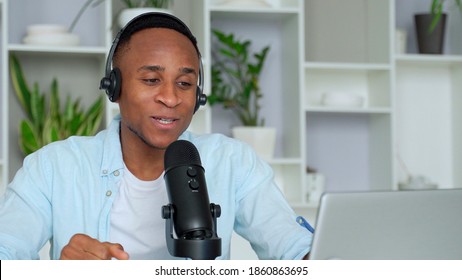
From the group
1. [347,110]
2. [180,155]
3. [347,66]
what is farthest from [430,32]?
[180,155]

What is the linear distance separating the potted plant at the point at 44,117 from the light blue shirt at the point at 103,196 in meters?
1.52

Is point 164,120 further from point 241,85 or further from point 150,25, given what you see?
point 241,85

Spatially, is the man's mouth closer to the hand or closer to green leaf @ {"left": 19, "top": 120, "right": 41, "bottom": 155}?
the hand

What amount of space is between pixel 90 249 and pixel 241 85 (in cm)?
248

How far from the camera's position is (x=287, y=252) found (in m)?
1.47

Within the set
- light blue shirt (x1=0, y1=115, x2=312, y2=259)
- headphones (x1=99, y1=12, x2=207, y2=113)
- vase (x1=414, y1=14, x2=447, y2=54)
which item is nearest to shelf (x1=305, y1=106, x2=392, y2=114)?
vase (x1=414, y1=14, x2=447, y2=54)

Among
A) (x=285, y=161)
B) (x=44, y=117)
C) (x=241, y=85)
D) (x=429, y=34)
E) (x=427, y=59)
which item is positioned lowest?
(x=285, y=161)

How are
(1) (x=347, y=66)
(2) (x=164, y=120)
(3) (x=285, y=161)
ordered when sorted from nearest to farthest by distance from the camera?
1. (2) (x=164, y=120)
2. (3) (x=285, y=161)
3. (1) (x=347, y=66)

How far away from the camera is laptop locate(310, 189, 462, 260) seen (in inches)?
36.1

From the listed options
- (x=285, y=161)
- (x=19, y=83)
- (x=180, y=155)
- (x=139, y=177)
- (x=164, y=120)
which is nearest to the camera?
(x=180, y=155)

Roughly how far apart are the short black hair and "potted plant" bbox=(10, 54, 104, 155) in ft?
5.32

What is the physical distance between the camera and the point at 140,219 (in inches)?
63.9

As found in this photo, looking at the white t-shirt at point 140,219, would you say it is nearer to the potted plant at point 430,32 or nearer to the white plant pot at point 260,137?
the white plant pot at point 260,137
